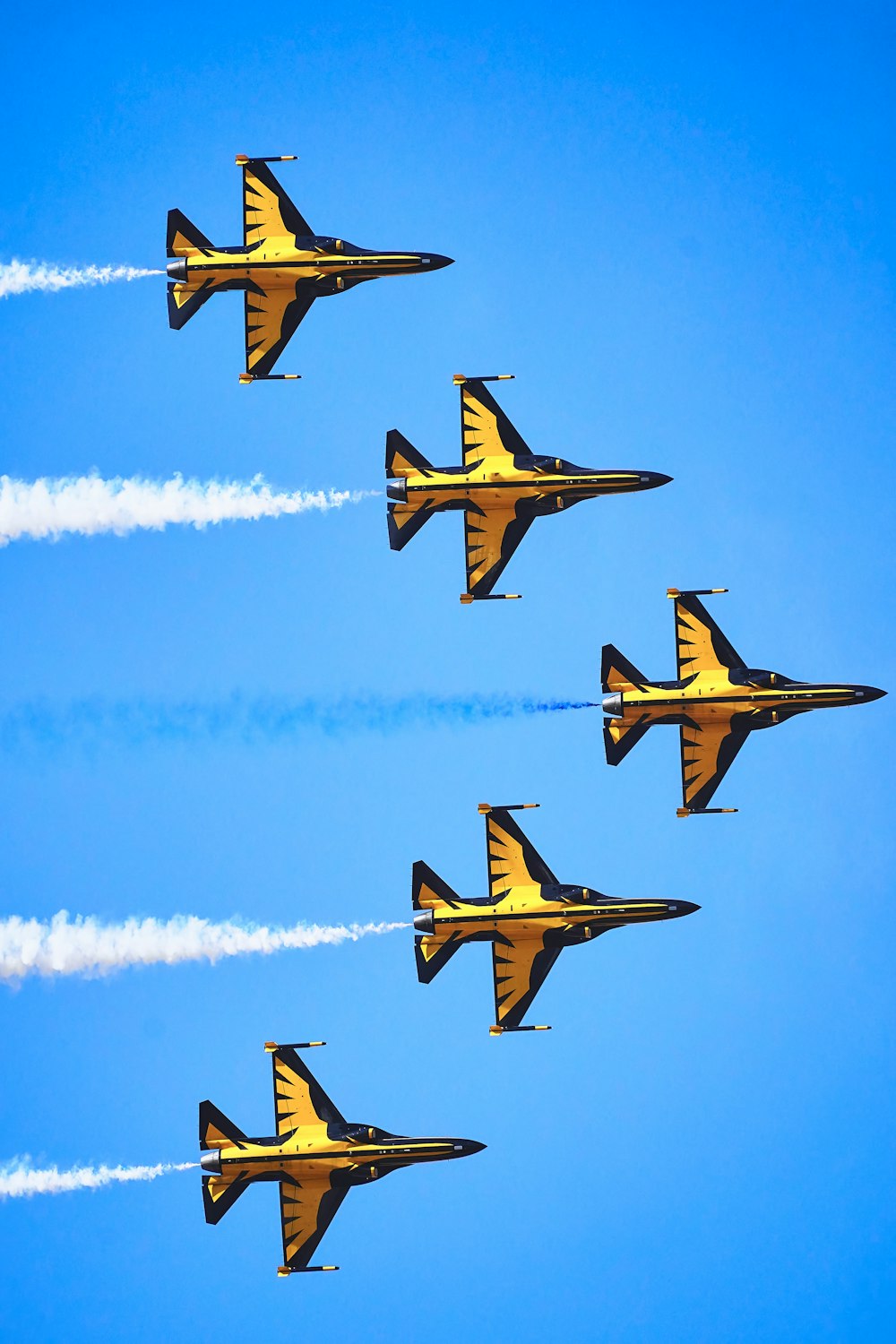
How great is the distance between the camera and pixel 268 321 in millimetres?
73562

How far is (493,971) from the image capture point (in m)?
73.1

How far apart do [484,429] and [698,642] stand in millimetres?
10312

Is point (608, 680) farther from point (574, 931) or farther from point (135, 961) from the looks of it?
point (135, 961)

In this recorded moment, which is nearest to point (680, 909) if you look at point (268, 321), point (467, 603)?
point (467, 603)

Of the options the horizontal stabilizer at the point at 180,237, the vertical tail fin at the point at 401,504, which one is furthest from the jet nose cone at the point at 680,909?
the horizontal stabilizer at the point at 180,237

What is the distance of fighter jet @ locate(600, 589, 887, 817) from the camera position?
7362 centimetres

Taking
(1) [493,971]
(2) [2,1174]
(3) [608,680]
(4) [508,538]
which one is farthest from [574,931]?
(2) [2,1174]

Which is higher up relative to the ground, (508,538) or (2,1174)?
(508,538)

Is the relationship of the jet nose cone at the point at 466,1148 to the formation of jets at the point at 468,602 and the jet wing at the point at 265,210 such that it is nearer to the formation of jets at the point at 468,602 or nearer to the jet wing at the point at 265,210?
the formation of jets at the point at 468,602

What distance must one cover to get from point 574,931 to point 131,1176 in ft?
54.6

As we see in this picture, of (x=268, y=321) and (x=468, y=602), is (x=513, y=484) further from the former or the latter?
(x=268, y=321)

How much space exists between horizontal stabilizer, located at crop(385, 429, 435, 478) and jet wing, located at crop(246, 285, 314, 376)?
16.2 feet

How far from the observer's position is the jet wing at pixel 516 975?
72812 millimetres

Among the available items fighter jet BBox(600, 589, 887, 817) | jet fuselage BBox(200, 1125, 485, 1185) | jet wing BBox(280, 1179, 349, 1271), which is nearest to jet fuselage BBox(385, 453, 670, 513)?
fighter jet BBox(600, 589, 887, 817)
